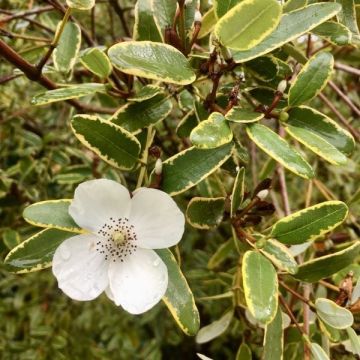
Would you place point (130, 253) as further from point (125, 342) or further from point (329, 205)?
point (125, 342)

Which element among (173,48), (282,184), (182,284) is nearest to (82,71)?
(282,184)

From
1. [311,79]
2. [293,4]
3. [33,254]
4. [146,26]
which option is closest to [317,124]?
[311,79]

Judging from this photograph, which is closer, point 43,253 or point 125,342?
point 43,253

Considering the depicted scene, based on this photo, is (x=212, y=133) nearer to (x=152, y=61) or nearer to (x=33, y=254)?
(x=152, y=61)

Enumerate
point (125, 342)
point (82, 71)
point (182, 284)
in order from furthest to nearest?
point (125, 342) → point (82, 71) → point (182, 284)

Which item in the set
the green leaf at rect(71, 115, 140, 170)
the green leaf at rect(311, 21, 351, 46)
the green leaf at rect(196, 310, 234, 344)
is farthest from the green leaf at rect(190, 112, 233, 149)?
the green leaf at rect(196, 310, 234, 344)

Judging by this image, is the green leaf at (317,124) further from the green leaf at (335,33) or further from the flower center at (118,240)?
the flower center at (118,240)
